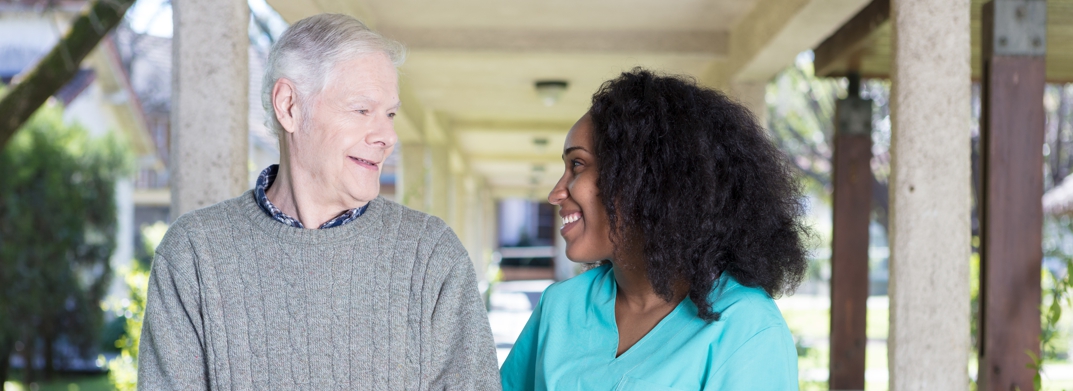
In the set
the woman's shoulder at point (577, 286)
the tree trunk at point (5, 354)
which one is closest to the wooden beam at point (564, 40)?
the woman's shoulder at point (577, 286)

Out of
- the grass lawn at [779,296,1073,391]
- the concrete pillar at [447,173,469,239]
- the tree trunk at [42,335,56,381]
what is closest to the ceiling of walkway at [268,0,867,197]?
the grass lawn at [779,296,1073,391]

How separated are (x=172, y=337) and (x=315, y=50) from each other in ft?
1.95

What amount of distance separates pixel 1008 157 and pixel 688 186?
2.21 m

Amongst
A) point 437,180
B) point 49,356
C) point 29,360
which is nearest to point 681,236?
point 437,180

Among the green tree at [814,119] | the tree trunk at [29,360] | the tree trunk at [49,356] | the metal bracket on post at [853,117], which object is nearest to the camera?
the metal bracket on post at [853,117]

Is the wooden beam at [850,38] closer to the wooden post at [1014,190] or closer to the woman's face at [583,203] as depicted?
the wooden post at [1014,190]

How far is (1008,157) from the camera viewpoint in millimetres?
3418

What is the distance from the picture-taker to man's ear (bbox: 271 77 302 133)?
69.4 inches

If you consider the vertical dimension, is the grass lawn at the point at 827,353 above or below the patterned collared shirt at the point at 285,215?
below

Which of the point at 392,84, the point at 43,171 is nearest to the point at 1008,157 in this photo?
the point at 392,84

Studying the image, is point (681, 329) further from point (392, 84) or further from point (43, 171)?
point (43, 171)

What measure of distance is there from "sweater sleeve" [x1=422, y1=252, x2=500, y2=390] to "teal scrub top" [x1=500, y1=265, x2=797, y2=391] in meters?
0.22

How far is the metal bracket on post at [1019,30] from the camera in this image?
3.39m

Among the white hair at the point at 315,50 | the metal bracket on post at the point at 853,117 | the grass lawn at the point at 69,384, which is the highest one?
the metal bracket on post at the point at 853,117
